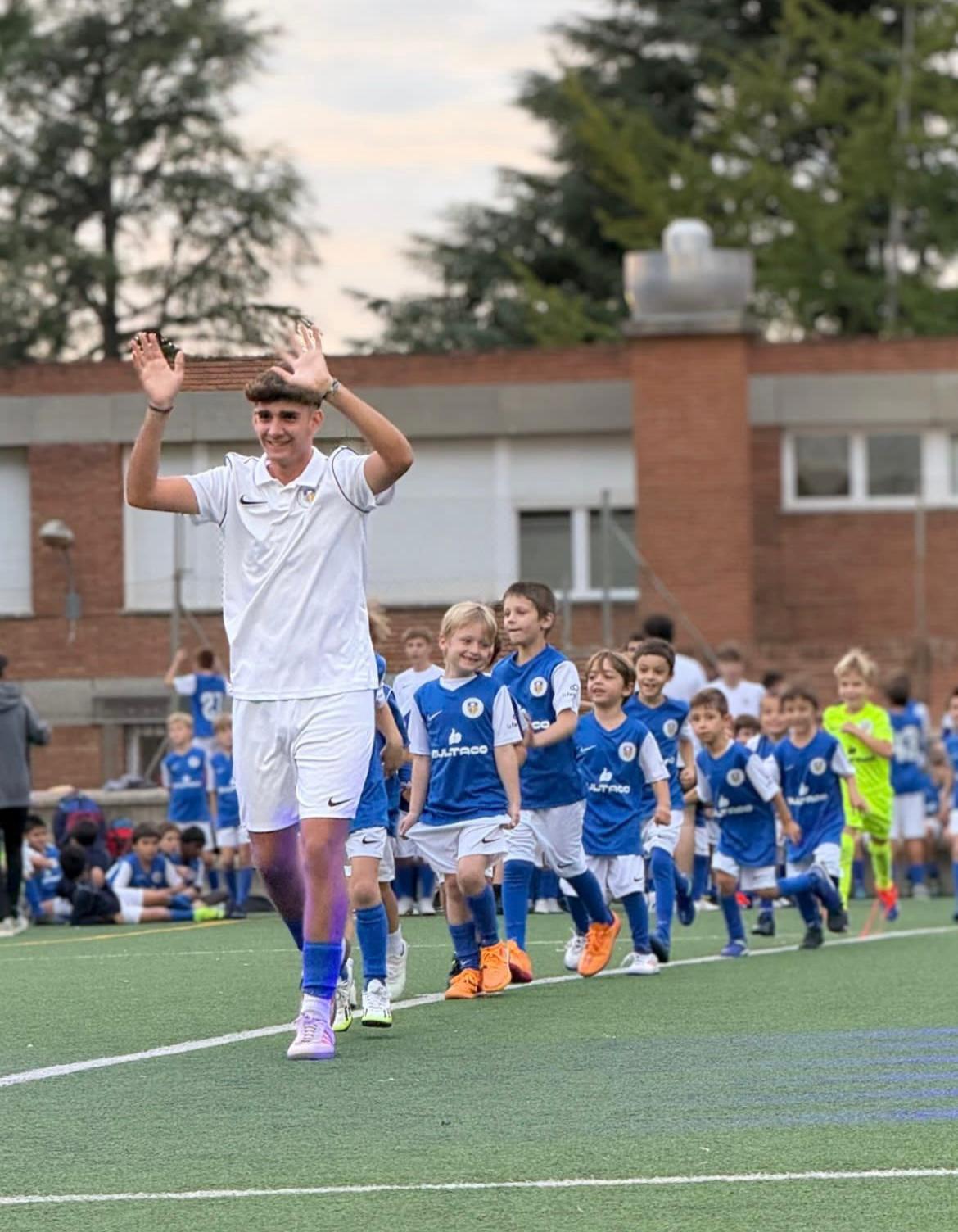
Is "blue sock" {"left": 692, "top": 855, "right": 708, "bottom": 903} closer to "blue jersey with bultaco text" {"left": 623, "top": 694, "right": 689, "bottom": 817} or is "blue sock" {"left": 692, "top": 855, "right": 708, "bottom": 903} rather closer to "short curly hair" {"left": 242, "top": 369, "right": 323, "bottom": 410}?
"blue jersey with bultaco text" {"left": 623, "top": 694, "right": 689, "bottom": 817}

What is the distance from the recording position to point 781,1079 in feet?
26.0

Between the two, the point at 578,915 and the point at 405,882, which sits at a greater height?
the point at 578,915

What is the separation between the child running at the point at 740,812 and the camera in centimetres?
1448

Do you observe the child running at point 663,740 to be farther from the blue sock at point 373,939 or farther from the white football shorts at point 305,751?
the white football shorts at point 305,751

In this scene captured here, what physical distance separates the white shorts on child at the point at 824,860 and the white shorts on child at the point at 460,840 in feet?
12.9

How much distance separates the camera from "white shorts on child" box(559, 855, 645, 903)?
41.7ft

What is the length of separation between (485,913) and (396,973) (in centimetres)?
51

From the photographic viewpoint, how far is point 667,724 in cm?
1434

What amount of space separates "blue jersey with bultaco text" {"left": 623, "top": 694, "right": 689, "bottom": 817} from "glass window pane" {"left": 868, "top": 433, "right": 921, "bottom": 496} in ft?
61.8

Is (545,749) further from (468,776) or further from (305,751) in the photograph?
(305,751)

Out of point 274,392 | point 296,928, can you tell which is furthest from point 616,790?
point 274,392

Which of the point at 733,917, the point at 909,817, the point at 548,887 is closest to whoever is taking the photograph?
the point at 733,917

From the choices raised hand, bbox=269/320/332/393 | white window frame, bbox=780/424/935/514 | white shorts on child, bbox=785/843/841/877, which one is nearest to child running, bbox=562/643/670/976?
white shorts on child, bbox=785/843/841/877

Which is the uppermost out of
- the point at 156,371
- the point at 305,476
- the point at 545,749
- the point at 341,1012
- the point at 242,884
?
the point at 156,371
